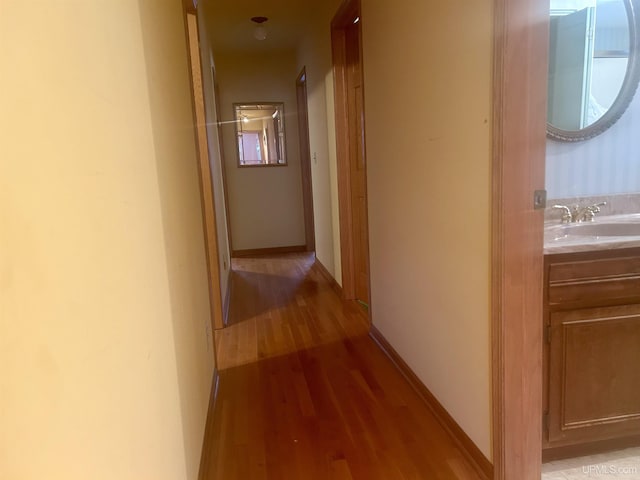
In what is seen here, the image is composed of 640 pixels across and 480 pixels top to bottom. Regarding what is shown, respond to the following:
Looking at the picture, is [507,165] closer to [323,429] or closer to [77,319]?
[77,319]

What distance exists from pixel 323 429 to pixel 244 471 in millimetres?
386

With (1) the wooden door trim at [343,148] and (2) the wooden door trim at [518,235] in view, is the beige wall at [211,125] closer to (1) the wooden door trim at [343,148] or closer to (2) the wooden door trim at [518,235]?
(1) the wooden door trim at [343,148]

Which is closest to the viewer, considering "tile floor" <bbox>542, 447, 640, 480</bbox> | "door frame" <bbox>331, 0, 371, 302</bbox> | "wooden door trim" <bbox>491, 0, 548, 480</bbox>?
"wooden door trim" <bbox>491, 0, 548, 480</bbox>

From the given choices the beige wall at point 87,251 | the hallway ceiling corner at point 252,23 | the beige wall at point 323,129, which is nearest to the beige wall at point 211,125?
the hallway ceiling corner at point 252,23

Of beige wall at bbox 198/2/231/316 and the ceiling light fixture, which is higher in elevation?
the ceiling light fixture

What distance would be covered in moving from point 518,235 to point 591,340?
0.50m

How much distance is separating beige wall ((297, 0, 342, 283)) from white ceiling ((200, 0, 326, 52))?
0.13 metres

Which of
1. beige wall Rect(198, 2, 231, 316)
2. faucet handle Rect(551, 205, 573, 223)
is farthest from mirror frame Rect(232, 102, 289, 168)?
faucet handle Rect(551, 205, 573, 223)

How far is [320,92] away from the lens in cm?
389

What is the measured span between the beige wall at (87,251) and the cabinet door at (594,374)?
1.25 meters

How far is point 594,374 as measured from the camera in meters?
1.51

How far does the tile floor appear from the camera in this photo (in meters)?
1.57

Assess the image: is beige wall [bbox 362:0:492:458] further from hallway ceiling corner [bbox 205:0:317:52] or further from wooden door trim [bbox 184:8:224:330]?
hallway ceiling corner [bbox 205:0:317:52]

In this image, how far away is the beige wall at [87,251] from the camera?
0.48 m
